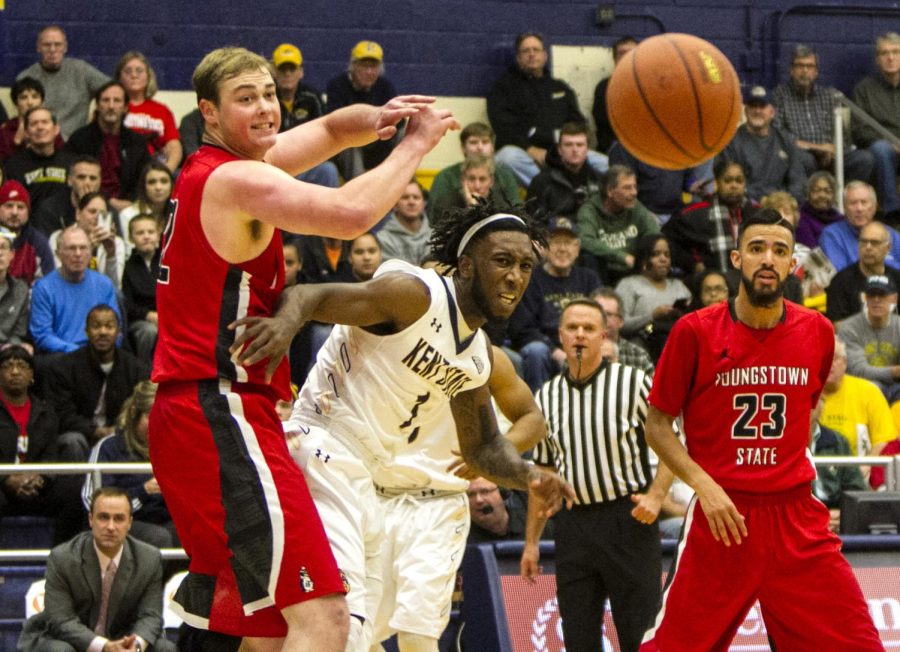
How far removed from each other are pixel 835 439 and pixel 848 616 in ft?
12.5

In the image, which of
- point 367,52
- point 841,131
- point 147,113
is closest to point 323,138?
point 147,113

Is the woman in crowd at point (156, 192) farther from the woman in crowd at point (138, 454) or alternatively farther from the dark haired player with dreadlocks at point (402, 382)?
the dark haired player with dreadlocks at point (402, 382)

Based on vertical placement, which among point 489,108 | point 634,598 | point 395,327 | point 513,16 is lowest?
point 634,598

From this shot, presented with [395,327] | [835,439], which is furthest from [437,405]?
[835,439]

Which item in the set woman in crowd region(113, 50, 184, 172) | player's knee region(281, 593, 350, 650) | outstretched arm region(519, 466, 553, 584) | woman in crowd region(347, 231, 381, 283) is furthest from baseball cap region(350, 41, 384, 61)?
player's knee region(281, 593, 350, 650)

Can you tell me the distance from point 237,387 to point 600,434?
3803 millimetres

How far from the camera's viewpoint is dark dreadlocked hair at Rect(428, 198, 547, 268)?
5520mm

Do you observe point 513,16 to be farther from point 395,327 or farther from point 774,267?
point 395,327

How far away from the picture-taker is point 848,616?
19.1 feet

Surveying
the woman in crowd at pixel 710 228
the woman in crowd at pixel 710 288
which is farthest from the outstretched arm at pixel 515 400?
the woman in crowd at pixel 710 228

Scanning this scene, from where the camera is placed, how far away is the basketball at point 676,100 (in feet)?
26.6

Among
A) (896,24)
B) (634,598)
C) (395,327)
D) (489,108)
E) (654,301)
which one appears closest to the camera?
(395,327)

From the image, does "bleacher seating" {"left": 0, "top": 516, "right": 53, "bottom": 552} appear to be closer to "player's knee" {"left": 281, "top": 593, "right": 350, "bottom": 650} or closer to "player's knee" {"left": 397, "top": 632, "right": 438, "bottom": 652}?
"player's knee" {"left": 397, "top": 632, "right": 438, "bottom": 652}

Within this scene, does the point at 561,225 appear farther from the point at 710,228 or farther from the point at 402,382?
the point at 402,382
